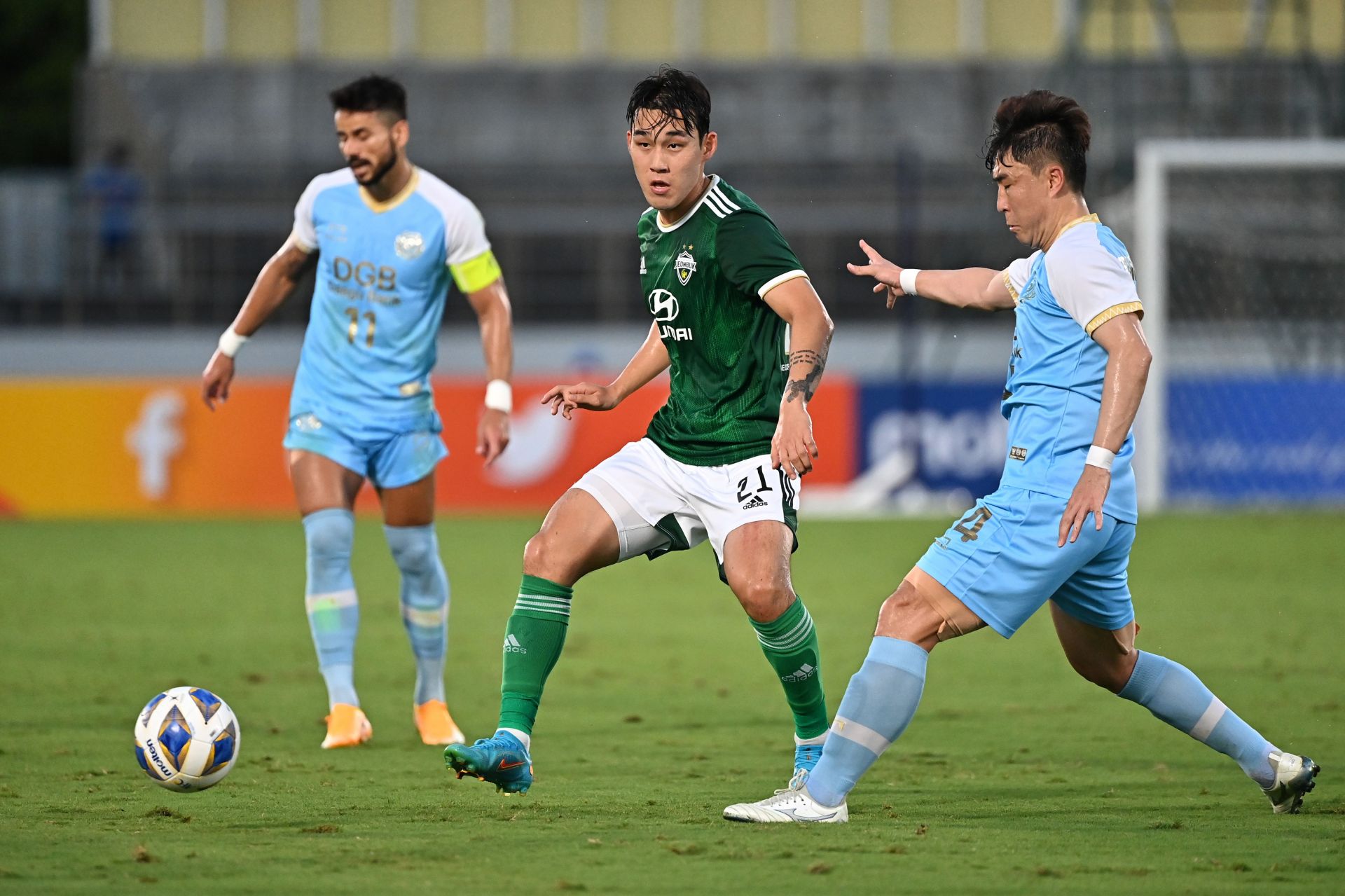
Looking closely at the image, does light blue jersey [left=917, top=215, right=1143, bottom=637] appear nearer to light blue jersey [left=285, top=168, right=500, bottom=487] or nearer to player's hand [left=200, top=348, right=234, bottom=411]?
light blue jersey [left=285, top=168, right=500, bottom=487]

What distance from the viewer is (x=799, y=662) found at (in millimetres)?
5328

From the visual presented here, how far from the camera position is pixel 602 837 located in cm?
463

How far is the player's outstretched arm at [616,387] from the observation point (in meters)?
5.57

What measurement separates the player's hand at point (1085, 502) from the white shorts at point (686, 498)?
96 cm

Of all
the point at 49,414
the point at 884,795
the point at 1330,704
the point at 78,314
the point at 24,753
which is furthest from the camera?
the point at 78,314

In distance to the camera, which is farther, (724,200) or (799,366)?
(724,200)

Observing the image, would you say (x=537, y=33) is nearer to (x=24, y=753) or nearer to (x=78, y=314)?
(x=78, y=314)

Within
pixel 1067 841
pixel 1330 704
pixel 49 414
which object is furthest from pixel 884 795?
pixel 49 414

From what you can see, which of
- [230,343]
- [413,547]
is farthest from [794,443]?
[230,343]

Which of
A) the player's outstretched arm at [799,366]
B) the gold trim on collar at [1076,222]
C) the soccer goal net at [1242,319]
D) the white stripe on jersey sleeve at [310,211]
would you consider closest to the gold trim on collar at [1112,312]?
the gold trim on collar at [1076,222]

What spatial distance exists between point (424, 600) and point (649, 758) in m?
1.24

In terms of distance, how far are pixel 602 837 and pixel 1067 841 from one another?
1.19 metres

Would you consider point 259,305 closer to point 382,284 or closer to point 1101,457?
point 382,284

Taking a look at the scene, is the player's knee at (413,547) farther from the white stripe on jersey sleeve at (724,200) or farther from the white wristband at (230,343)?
the white stripe on jersey sleeve at (724,200)
